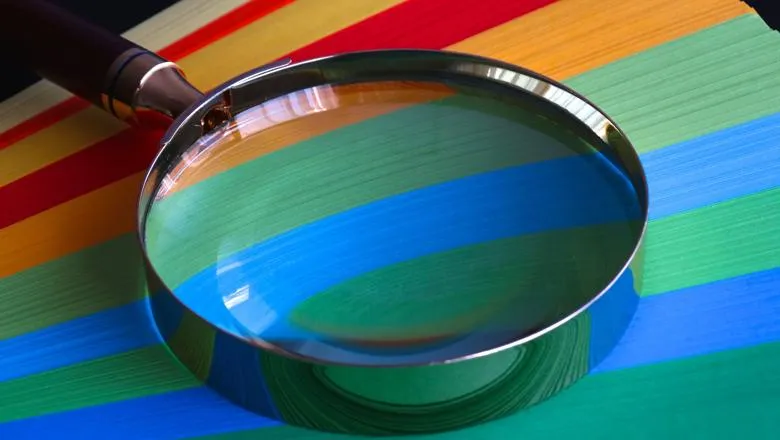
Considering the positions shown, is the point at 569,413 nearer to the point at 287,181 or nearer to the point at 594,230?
the point at 594,230

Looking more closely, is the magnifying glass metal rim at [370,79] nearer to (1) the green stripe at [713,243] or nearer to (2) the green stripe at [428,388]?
(1) the green stripe at [713,243]

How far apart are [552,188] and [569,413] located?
0.72 ft

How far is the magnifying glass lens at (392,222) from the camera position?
0.73 meters

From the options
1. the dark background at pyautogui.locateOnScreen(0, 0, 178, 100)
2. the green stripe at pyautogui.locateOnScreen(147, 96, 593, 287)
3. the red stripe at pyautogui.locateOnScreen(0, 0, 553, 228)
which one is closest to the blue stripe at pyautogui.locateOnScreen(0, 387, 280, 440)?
the green stripe at pyautogui.locateOnScreen(147, 96, 593, 287)

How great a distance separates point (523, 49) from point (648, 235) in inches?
10.8

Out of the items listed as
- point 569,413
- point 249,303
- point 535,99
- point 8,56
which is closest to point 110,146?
point 8,56

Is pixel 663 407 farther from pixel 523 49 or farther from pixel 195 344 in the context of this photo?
pixel 523 49

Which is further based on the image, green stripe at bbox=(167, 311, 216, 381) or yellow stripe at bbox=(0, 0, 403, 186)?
yellow stripe at bbox=(0, 0, 403, 186)

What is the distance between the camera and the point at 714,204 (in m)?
0.81

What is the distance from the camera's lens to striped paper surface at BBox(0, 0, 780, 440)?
0.70 meters

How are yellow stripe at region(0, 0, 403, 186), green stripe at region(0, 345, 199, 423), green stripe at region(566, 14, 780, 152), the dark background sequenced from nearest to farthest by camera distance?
green stripe at region(0, 345, 199, 423), green stripe at region(566, 14, 780, 152), yellow stripe at region(0, 0, 403, 186), the dark background

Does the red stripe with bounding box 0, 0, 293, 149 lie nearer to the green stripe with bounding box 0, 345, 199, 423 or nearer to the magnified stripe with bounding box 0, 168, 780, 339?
the magnified stripe with bounding box 0, 168, 780, 339

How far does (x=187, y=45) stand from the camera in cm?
110

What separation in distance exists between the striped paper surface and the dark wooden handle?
0.07m
